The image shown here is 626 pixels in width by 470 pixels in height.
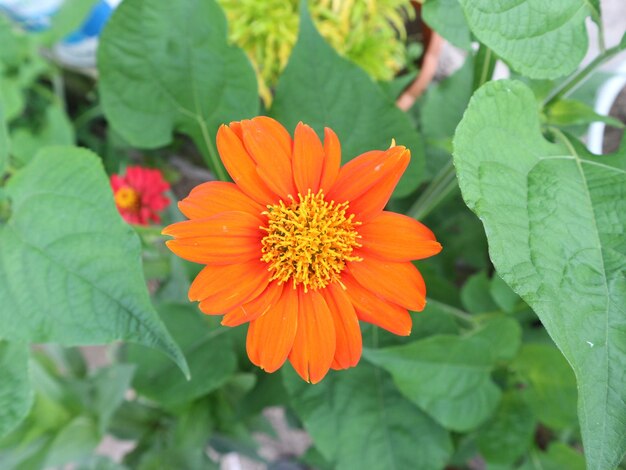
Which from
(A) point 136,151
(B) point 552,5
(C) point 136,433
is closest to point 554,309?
(B) point 552,5

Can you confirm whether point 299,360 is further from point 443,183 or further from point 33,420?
point 33,420

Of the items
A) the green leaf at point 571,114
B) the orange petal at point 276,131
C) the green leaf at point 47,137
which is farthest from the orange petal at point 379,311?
the green leaf at point 47,137

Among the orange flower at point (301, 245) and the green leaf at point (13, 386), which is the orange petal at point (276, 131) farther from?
the green leaf at point (13, 386)

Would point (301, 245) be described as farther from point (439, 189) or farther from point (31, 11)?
point (31, 11)

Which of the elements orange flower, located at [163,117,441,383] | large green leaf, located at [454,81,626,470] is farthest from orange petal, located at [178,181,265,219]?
large green leaf, located at [454,81,626,470]

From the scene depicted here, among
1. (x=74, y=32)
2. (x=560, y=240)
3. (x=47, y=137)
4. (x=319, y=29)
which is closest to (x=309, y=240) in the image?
(x=560, y=240)

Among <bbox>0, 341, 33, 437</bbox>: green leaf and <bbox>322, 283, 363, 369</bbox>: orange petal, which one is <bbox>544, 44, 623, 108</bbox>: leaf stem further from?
<bbox>0, 341, 33, 437</bbox>: green leaf

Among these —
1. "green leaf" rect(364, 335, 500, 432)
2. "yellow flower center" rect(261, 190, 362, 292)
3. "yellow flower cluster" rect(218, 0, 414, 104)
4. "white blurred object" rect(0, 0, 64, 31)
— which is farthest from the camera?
"white blurred object" rect(0, 0, 64, 31)
